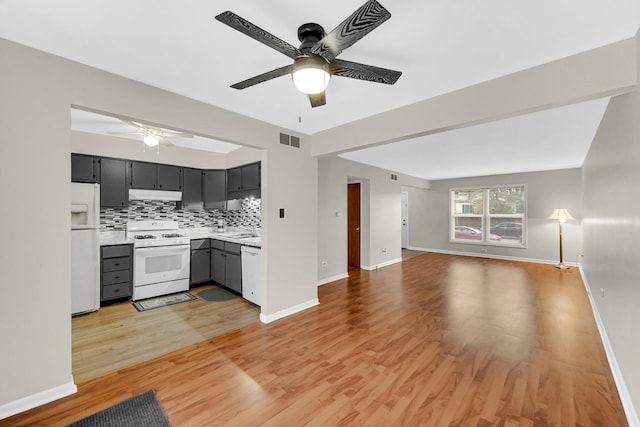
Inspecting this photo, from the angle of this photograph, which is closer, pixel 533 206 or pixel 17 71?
pixel 17 71

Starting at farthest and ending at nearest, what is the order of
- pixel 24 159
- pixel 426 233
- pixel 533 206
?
pixel 426 233
pixel 533 206
pixel 24 159

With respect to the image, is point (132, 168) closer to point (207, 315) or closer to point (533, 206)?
point (207, 315)

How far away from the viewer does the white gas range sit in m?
3.99

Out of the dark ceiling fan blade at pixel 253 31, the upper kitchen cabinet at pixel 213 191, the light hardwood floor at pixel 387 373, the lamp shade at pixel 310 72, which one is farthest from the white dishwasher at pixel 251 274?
the dark ceiling fan blade at pixel 253 31

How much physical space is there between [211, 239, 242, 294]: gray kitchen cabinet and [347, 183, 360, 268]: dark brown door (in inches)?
124

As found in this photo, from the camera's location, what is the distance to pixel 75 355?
8.28ft

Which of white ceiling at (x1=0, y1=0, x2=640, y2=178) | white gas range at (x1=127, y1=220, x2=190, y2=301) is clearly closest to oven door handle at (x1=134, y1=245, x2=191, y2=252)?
white gas range at (x1=127, y1=220, x2=190, y2=301)

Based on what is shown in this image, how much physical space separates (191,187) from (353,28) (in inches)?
174

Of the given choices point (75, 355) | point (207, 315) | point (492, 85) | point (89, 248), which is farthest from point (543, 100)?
point (89, 248)

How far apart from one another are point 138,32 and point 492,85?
2732 mm

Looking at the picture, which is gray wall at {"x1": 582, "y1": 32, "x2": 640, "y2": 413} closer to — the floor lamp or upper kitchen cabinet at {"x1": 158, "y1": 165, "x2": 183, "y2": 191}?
the floor lamp

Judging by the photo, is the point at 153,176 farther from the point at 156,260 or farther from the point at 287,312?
the point at 287,312

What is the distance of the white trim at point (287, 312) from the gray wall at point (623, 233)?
9.94 feet

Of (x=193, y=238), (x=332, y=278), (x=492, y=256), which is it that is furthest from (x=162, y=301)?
(x=492, y=256)
